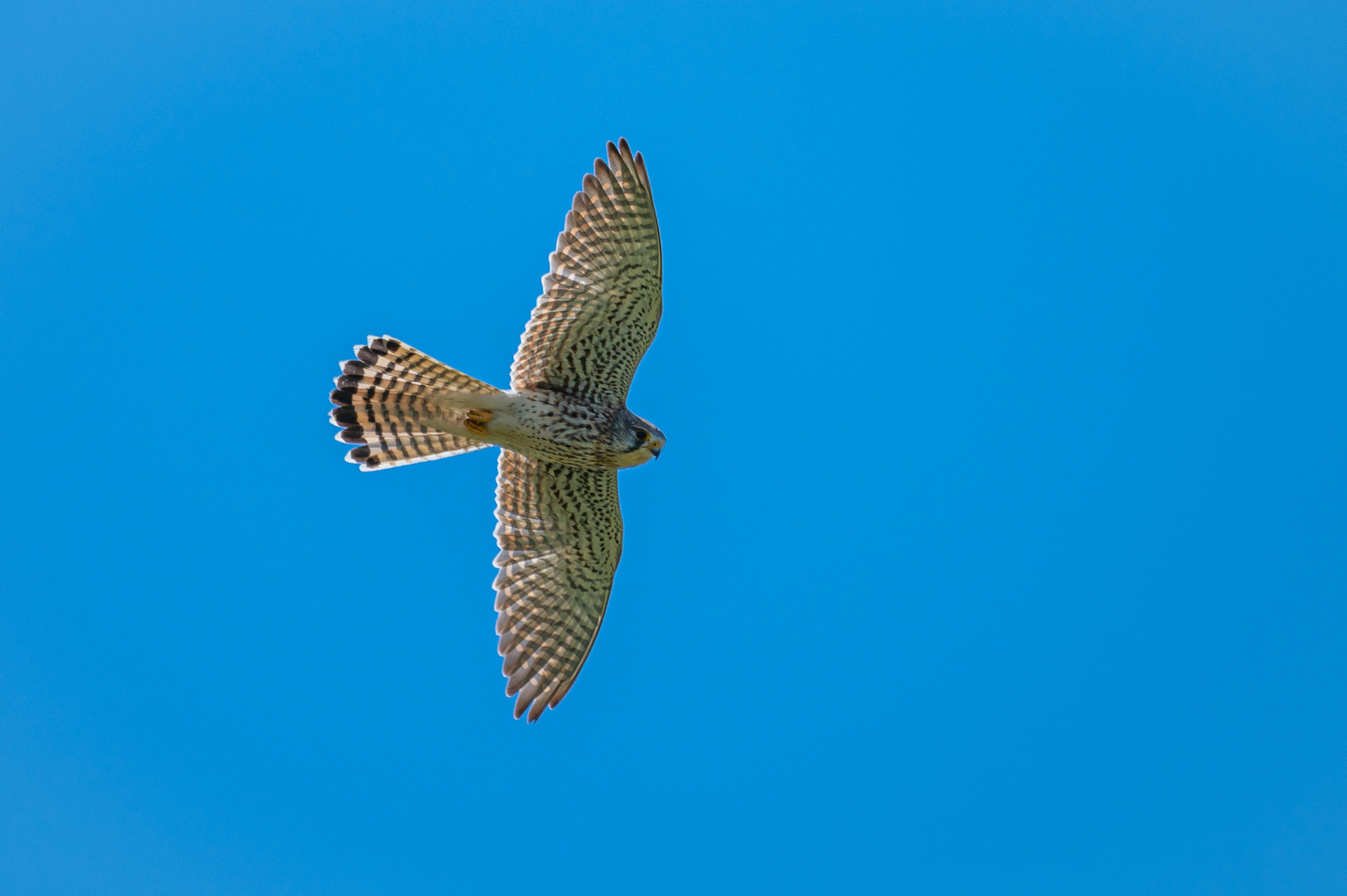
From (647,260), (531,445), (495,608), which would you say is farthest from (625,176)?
(495,608)

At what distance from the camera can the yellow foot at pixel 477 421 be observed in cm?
938

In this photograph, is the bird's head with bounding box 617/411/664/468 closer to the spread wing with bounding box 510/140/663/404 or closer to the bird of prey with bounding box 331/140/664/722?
the bird of prey with bounding box 331/140/664/722

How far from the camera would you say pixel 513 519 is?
10.2m

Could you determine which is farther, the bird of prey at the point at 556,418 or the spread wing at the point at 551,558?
the spread wing at the point at 551,558

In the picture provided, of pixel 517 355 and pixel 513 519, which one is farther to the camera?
pixel 513 519

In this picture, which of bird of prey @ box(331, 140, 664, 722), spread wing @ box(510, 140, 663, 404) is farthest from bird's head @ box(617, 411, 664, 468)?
spread wing @ box(510, 140, 663, 404)

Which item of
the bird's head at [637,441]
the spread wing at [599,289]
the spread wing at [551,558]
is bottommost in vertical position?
the spread wing at [551,558]

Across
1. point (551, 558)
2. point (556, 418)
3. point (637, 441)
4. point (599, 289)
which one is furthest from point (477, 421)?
point (551, 558)

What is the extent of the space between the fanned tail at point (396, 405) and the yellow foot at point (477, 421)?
6 centimetres

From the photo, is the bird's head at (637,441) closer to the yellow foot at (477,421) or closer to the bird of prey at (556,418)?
the bird of prey at (556,418)

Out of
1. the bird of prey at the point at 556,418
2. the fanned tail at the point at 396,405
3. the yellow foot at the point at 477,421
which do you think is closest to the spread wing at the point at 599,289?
the bird of prey at the point at 556,418

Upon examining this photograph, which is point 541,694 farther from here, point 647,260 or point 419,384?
point 647,260

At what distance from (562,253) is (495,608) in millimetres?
2672

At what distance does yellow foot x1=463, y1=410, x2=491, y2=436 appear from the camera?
9.38 metres
